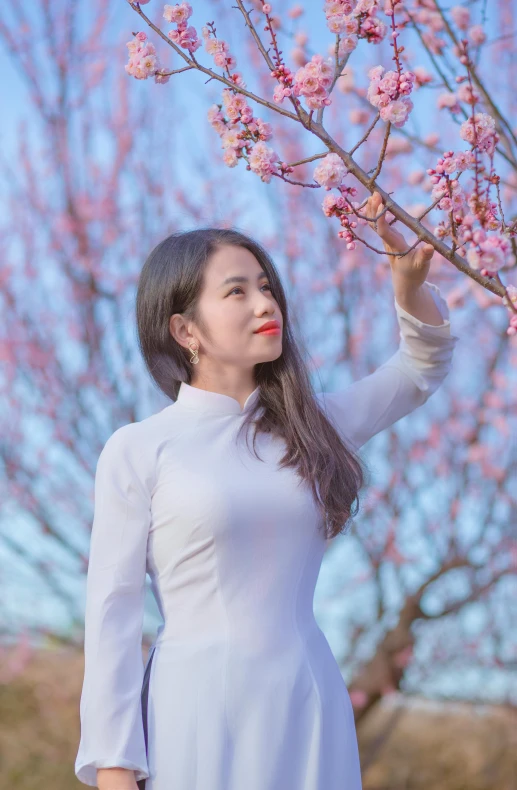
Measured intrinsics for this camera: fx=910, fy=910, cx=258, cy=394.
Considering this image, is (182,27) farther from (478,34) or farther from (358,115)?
(358,115)

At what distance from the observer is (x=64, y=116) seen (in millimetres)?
3602

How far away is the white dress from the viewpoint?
143 cm

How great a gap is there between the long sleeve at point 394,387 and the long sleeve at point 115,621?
45cm

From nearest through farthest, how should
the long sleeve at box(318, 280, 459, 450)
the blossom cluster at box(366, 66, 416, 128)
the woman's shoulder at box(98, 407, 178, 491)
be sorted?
1. the blossom cluster at box(366, 66, 416, 128)
2. the woman's shoulder at box(98, 407, 178, 491)
3. the long sleeve at box(318, 280, 459, 450)

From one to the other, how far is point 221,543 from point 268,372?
412mm

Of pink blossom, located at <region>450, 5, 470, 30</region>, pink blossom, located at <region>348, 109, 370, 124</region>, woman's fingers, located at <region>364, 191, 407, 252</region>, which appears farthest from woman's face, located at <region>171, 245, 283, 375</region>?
pink blossom, located at <region>348, 109, 370, 124</region>

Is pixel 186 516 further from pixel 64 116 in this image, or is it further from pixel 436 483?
pixel 64 116

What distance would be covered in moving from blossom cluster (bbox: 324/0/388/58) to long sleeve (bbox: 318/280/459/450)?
57cm

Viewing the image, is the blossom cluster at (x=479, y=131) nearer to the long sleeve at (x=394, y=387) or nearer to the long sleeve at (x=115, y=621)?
the long sleeve at (x=394, y=387)

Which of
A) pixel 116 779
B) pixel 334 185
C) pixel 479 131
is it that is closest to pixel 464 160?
pixel 479 131

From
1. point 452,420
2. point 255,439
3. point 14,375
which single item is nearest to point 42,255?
point 14,375

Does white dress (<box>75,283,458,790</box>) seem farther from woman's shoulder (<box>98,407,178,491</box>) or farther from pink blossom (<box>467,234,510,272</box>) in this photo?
pink blossom (<box>467,234,510,272</box>)

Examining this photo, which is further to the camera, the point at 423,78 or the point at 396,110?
the point at 423,78

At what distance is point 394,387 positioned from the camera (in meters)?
1.82
